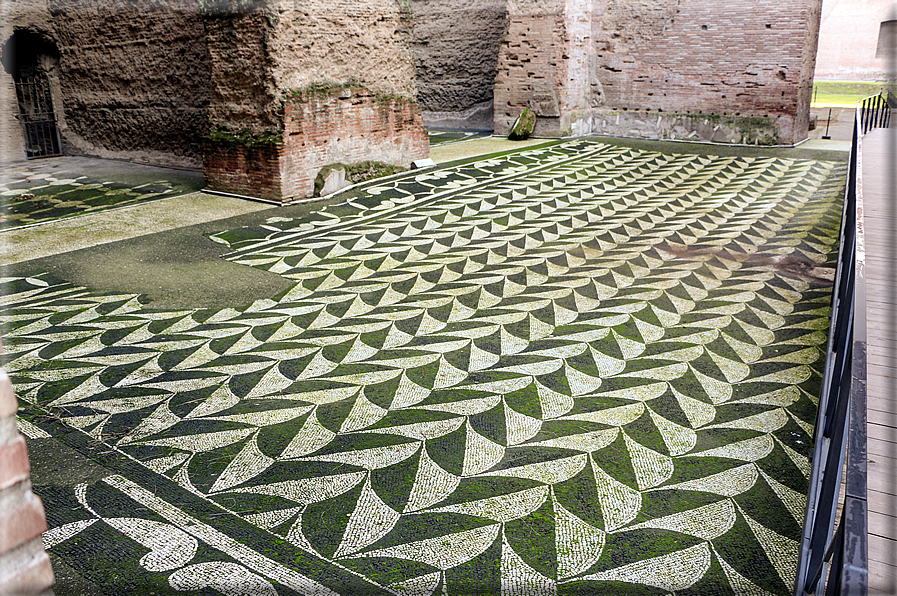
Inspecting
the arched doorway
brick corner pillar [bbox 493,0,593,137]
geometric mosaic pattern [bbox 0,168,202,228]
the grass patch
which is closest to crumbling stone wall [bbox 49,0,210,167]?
the arched doorway

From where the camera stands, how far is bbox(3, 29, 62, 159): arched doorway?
935 cm

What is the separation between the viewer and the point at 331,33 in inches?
279

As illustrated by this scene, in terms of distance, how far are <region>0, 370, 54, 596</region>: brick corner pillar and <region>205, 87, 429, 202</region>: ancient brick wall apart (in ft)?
19.2

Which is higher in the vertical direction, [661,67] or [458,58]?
[458,58]

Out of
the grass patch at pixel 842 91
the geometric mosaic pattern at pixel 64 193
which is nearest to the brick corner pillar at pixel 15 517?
the geometric mosaic pattern at pixel 64 193

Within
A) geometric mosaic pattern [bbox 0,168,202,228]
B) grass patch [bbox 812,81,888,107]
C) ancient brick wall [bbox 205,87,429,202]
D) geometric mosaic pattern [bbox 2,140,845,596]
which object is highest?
grass patch [bbox 812,81,888,107]

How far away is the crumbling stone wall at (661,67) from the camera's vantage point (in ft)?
32.7

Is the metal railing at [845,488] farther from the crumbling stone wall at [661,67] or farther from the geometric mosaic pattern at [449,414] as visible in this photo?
the crumbling stone wall at [661,67]

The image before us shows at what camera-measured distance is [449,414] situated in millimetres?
3039

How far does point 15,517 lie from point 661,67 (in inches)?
456

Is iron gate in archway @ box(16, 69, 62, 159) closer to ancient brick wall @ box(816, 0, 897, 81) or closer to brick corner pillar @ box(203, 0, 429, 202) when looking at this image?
brick corner pillar @ box(203, 0, 429, 202)

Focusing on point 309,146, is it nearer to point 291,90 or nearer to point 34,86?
point 291,90

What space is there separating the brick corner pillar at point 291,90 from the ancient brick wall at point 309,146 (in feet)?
0.03

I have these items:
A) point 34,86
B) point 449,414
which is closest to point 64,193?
point 34,86
